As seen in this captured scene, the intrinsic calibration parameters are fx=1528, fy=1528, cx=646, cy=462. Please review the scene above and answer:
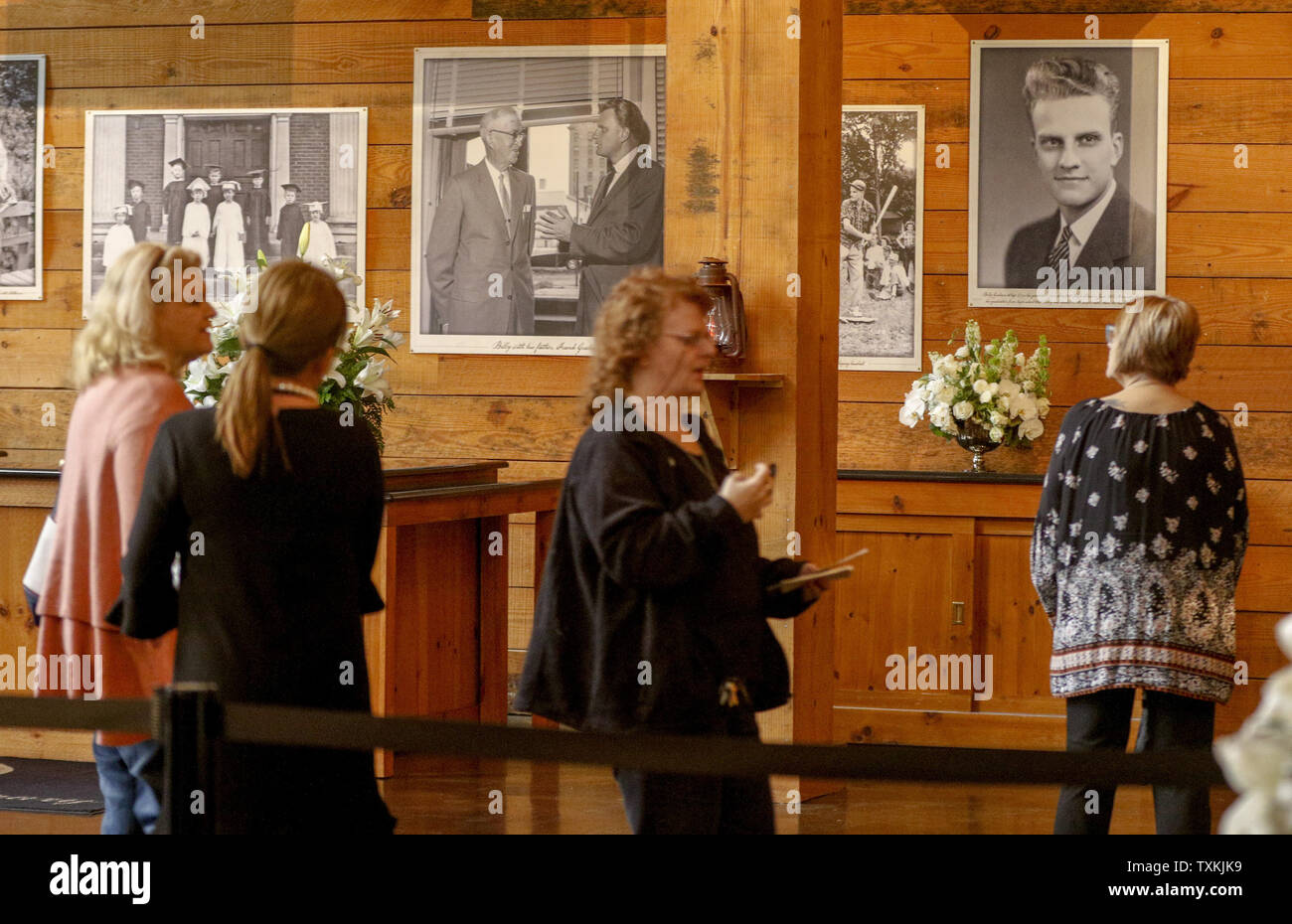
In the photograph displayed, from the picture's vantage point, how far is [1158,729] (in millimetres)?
3303

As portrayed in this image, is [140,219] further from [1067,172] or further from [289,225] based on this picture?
[1067,172]

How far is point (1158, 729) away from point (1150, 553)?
1.28 feet

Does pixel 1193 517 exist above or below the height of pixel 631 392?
below

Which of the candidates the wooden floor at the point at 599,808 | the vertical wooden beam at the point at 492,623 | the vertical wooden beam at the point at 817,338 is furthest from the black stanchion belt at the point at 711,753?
the vertical wooden beam at the point at 492,623

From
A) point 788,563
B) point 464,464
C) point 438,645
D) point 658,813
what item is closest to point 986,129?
point 464,464

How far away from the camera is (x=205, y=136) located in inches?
246

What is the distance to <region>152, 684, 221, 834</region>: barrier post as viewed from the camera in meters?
2.19

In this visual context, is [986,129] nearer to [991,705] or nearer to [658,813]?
[991,705]

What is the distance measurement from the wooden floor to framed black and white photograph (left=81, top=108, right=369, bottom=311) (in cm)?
232

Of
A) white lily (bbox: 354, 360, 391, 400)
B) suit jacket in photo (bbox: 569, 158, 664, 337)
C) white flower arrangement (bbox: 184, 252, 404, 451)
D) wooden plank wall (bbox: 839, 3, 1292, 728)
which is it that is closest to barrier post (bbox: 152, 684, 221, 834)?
white flower arrangement (bbox: 184, 252, 404, 451)

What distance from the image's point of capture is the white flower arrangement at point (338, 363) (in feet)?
14.0

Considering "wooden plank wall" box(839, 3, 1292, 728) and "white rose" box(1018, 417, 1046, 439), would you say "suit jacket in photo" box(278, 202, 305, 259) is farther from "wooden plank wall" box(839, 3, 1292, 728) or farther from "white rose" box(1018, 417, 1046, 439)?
"white rose" box(1018, 417, 1046, 439)

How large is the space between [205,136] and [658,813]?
4681 millimetres

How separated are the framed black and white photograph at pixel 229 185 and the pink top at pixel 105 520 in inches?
135
